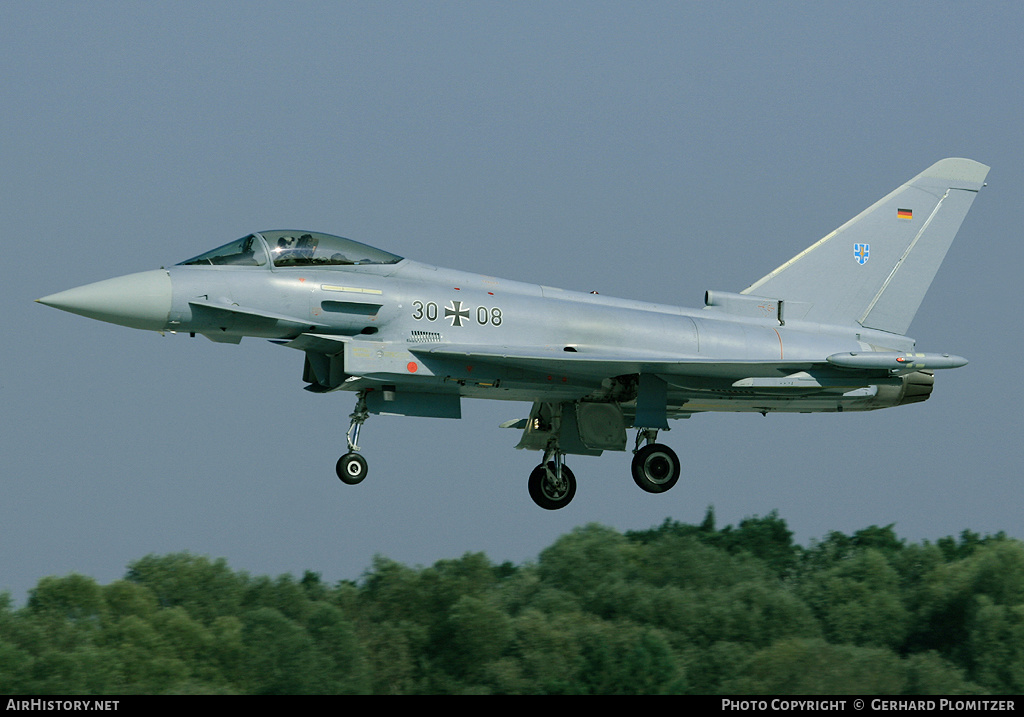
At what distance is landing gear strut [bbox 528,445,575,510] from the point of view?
65.9 feet

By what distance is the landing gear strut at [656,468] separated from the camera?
19562 mm

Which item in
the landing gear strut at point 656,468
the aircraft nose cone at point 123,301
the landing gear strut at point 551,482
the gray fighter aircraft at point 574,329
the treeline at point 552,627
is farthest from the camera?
the treeline at point 552,627

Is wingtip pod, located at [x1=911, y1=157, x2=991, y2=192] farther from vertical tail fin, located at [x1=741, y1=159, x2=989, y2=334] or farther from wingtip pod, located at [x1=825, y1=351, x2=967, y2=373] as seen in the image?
wingtip pod, located at [x1=825, y1=351, x2=967, y2=373]

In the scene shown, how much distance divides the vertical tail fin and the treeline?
9007mm

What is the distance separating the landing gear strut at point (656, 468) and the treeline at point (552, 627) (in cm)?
847

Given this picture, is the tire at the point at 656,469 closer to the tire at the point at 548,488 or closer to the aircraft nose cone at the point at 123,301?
the tire at the point at 548,488

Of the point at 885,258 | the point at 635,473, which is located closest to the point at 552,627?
the point at 635,473

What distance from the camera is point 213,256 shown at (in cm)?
1719

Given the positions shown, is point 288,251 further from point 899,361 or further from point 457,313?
point 899,361

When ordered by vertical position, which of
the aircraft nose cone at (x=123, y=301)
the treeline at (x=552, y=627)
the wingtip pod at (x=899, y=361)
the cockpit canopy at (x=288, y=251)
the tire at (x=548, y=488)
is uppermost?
the cockpit canopy at (x=288, y=251)

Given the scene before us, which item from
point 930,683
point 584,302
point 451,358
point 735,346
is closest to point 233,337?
point 451,358

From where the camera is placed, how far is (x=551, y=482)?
20.1 m

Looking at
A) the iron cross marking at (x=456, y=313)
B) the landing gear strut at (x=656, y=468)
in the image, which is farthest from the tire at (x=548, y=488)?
the iron cross marking at (x=456, y=313)

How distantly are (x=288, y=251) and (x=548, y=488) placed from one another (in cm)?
568
